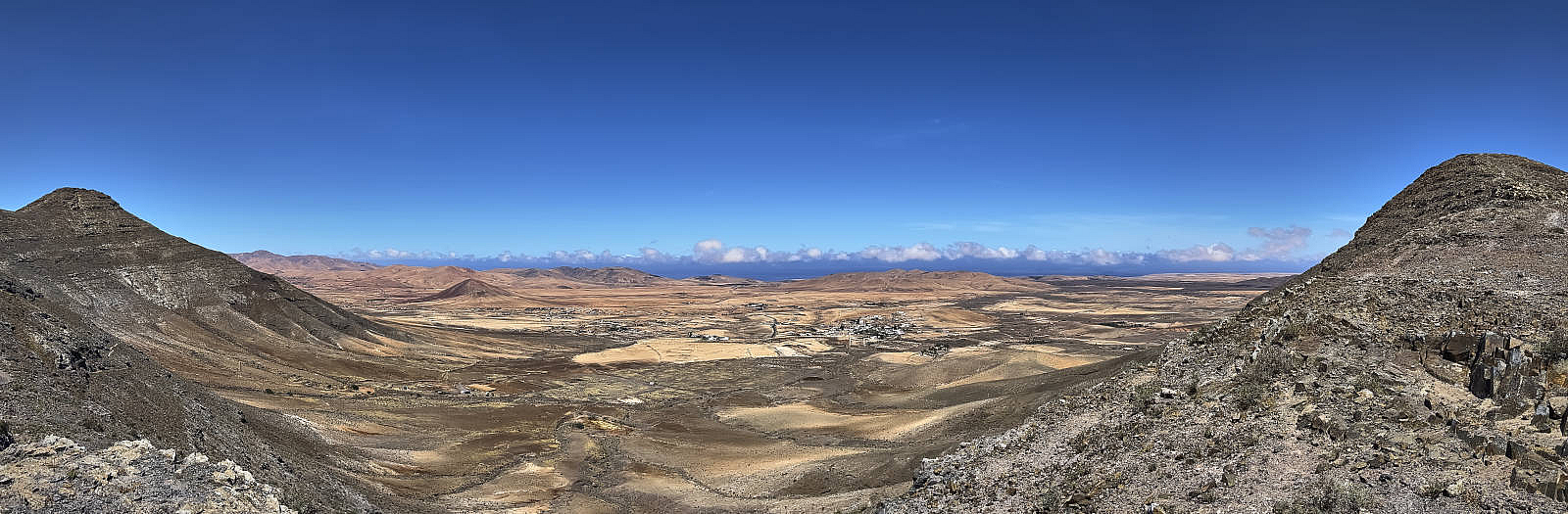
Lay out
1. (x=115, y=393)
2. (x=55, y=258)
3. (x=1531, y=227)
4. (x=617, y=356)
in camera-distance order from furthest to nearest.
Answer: (x=617, y=356), (x=55, y=258), (x=1531, y=227), (x=115, y=393)

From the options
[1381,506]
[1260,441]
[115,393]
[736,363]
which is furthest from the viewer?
[736,363]

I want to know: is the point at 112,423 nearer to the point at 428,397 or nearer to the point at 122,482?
the point at 122,482

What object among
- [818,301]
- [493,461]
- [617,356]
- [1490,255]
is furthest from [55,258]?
[818,301]

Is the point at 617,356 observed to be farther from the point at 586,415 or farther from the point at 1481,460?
the point at 1481,460

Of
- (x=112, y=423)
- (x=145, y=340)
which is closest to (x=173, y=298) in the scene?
(x=145, y=340)

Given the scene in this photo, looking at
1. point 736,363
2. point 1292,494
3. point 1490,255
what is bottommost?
point 736,363

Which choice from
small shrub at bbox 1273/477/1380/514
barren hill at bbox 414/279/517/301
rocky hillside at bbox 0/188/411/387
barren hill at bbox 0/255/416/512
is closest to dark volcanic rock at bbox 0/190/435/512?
barren hill at bbox 0/255/416/512
